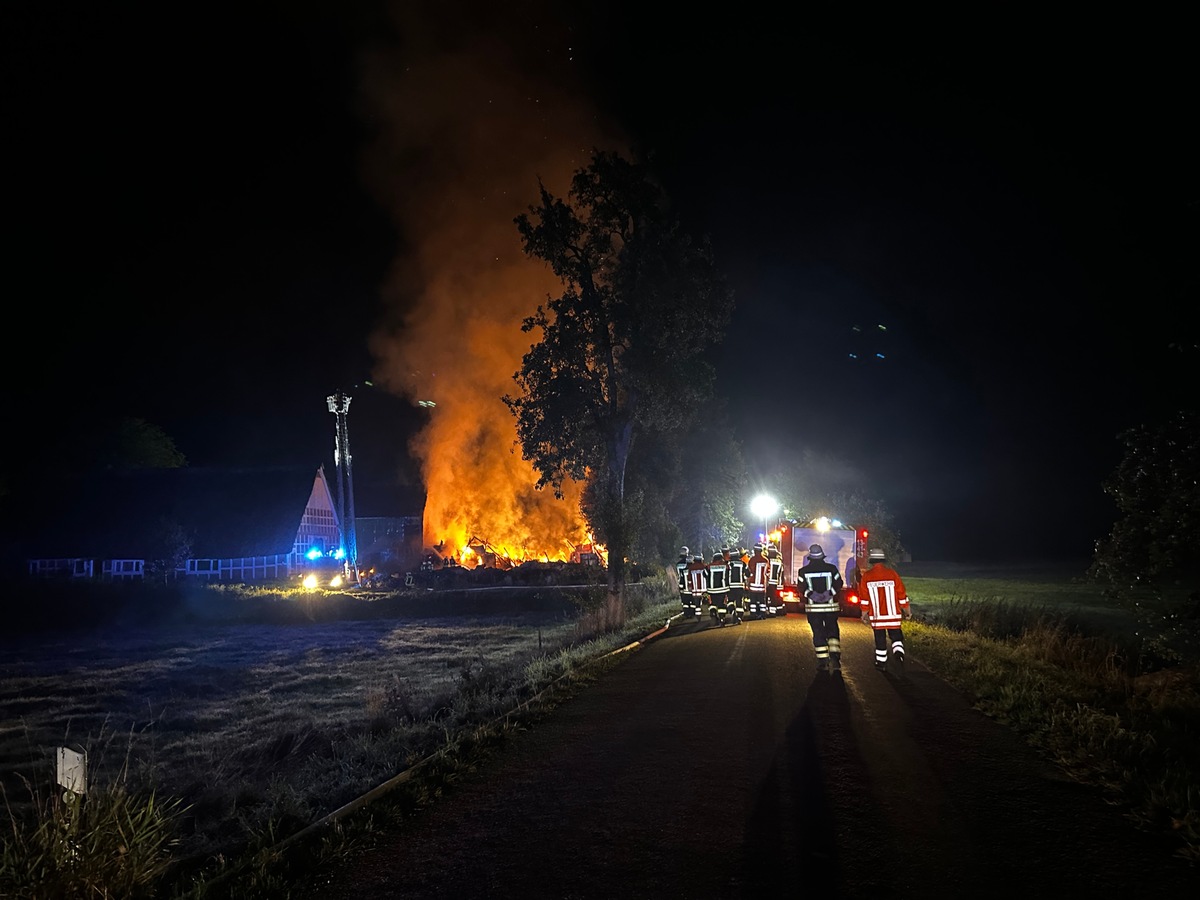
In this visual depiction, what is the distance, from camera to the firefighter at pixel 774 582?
68.1ft

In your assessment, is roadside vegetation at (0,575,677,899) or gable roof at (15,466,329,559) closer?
roadside vegetation at (0,575,677,899)

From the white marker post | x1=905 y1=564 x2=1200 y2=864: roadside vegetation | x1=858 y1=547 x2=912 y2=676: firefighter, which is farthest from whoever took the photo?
x1=858 y1=547 x2=912 y2=676: firefighter

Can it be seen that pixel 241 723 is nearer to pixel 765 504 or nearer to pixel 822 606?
pixel 822 606

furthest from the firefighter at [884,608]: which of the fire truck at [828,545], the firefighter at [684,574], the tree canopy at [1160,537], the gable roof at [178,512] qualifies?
the gable roof at [178,512]

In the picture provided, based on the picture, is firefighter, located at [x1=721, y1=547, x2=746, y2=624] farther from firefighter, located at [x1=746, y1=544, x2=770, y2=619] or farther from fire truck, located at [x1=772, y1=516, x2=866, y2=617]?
fire truck, located at [x1=772, y1=516, x2=866, y2=617]

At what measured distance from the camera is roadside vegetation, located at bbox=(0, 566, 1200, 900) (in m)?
4.77

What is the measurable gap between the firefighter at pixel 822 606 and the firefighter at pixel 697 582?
7950 millimetres

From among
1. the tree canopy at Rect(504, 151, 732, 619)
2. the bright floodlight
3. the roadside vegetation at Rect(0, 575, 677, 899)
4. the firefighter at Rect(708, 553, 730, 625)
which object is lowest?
the roadside vegetation at Rect(0, 575, 677, 899)

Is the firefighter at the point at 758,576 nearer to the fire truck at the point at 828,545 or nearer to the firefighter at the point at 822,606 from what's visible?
the fire truck at the point at 828,545

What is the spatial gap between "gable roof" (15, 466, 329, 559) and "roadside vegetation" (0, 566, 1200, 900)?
27090mm

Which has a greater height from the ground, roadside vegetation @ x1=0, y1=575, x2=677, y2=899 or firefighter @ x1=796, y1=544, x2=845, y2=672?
firefighter @ x1=796, y1=544, x2=845, y2=672

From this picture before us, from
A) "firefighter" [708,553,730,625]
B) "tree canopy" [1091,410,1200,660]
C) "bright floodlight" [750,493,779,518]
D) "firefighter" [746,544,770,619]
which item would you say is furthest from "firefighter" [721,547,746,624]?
"bright floodlight" [750,493,779,518]

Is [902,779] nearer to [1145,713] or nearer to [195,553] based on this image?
[1145,713]

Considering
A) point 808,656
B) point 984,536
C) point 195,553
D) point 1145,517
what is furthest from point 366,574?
point 984,536
